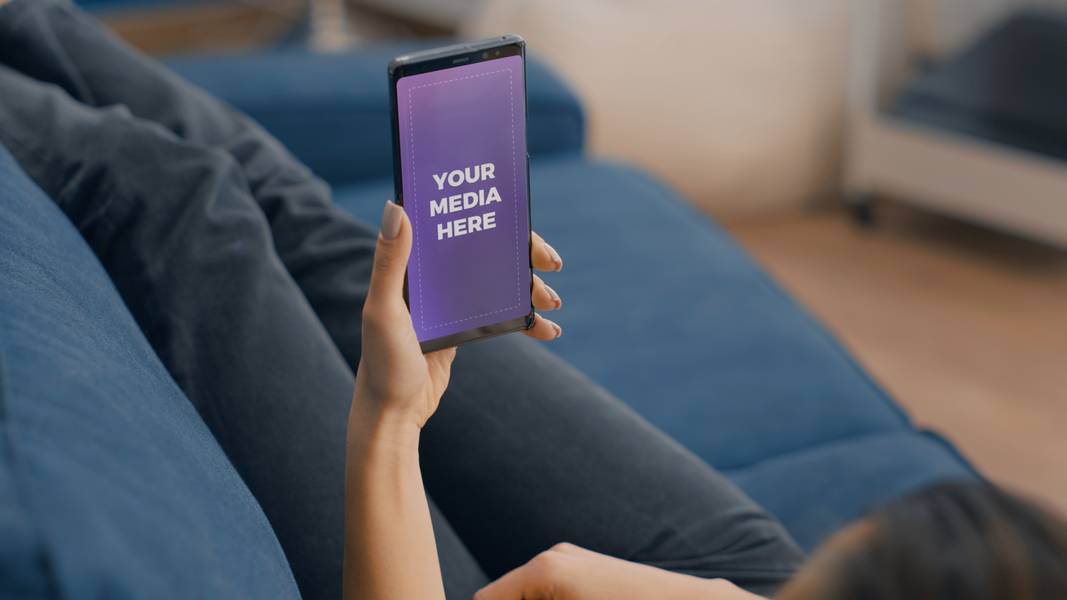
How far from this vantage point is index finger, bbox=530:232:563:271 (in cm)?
80

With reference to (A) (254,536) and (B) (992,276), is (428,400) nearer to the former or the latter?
(A) (254,536)

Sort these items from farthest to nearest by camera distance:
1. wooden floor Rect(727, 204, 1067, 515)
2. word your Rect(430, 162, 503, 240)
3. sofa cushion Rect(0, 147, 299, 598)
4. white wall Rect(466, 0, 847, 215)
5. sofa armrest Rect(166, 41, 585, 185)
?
1. white wall Rect(466, 0, 847, 215)
2. wooden floor Rect(727, 204, 1067, 515)
3. sofa armrest Rect(166, 41, 585, 185)
4. word your Rect(430, 162, 503, 240)
5. sofa cushion Rect(0, 147, 299, 598)

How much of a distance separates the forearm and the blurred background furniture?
→ 172 cm

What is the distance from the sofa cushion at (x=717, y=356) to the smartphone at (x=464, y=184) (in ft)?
1.35

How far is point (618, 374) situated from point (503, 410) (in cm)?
36

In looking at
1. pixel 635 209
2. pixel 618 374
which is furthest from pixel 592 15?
pixel 618 374

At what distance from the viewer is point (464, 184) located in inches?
29.7

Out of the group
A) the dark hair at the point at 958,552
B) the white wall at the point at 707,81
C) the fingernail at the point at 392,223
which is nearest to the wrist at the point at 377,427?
the fingernail at the point at 392,223

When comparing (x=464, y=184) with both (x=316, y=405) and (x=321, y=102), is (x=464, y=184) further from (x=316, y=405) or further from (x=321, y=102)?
(x=321, y=102)

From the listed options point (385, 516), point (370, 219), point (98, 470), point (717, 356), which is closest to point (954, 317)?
point (717, 356)

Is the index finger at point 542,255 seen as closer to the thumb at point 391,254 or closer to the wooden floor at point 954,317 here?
the thumb at point 391,254

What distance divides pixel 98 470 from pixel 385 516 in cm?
25

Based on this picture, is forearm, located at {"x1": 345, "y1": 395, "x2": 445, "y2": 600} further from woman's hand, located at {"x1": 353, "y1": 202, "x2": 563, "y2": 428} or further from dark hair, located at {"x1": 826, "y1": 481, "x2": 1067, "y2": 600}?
dark hair, located at {"x1": 826, "y1": 481, "x2": 1067, "y2": 600}

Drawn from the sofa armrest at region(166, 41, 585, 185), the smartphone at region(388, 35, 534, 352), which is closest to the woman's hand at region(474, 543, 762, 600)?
the smartphone at region(388, 35, 534, 352)
